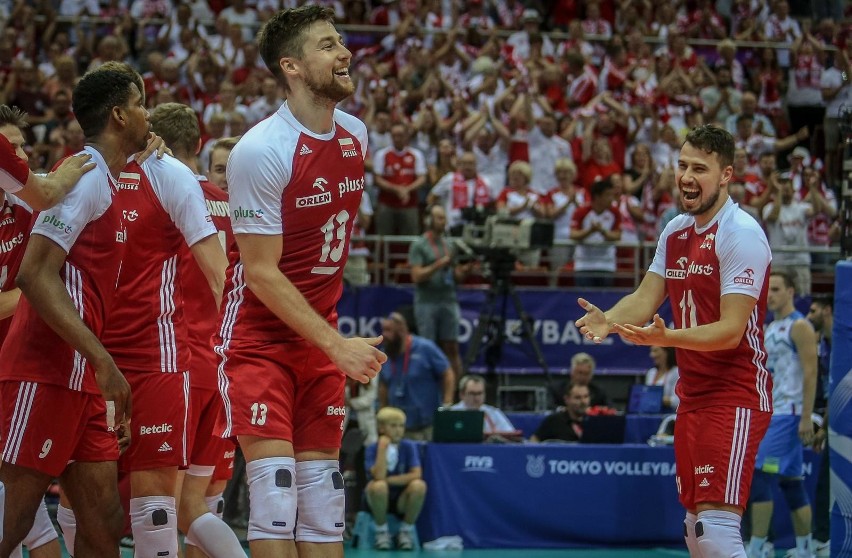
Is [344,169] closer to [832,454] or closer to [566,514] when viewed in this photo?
[832,454]

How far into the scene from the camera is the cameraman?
13.8 meters

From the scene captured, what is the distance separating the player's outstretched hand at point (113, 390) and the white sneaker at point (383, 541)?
6258 mm

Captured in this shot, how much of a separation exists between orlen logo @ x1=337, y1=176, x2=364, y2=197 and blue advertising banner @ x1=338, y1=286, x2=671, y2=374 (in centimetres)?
893

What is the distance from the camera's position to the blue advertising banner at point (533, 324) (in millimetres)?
14539

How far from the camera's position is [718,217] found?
667 centimetres

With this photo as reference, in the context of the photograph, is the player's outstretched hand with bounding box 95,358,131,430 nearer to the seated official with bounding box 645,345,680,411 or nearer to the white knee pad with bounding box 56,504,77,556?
the white knee pad with bounding box 56,504,77,556

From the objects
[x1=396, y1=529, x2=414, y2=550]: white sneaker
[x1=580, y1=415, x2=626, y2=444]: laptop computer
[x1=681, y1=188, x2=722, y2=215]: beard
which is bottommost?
[x1=396, y1=529, x2=414, y2=550]: white sneaker

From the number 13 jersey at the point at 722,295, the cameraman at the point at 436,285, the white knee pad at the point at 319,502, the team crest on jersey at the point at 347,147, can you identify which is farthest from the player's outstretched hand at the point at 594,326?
the cameraman at the point at 436,285

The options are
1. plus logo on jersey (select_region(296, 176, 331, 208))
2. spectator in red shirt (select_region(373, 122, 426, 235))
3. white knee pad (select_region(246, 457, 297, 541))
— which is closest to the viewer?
white knee pad (select_region(246, 457, 297, 541))

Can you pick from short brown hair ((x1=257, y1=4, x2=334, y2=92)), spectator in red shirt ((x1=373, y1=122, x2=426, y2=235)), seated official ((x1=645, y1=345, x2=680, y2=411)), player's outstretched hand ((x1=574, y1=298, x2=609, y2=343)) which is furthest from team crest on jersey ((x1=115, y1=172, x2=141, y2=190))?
spectator in red shirt ((x1=373, y1=122, x2=426, y2=235))

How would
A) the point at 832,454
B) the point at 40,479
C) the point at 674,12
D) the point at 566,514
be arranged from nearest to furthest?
the point at 40,479 → the point at 832,454 → the point at 566,514 → the point at 674,12

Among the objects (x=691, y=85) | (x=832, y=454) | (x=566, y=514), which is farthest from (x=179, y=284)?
(x=691, y=85)

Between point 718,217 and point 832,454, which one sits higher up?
point 718,217

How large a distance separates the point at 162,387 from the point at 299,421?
0.88 meters
